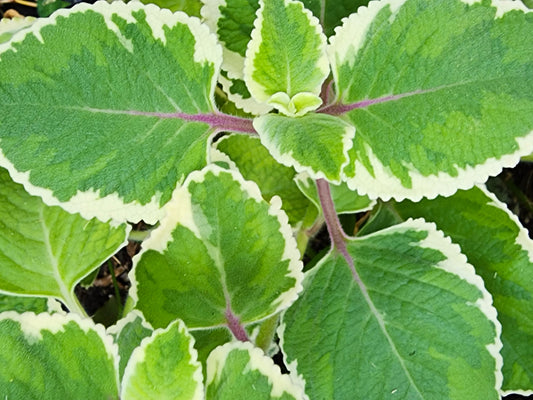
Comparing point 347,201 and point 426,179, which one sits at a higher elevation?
point 426,179

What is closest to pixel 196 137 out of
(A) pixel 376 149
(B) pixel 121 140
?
(B) pixel 121 140

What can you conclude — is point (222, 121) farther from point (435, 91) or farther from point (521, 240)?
point (521, 240)

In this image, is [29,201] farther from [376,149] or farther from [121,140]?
[376,149]

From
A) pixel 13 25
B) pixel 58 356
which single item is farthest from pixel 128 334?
pixel 13 25

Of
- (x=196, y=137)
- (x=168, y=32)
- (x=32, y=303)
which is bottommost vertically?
(x=32, y=303)

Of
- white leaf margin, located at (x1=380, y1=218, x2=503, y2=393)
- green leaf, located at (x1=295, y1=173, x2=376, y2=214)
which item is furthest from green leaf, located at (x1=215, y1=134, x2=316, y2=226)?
white leaf margin, located at (x1=380, y1=218, x2=503, y2=393)
